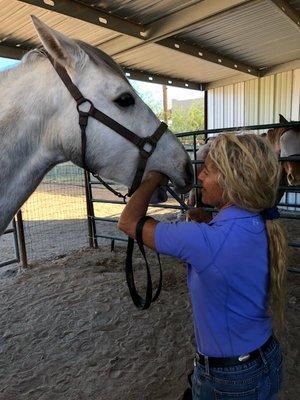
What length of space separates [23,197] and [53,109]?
42cm

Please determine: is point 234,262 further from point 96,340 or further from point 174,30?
point 174,30

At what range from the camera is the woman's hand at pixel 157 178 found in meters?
1.42

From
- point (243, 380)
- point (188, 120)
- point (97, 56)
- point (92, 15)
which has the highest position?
point (188, 120)

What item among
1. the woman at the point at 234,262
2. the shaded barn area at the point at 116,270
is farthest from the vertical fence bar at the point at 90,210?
the woman at the point at 234,262

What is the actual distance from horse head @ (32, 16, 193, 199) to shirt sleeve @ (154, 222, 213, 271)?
1.76 feet

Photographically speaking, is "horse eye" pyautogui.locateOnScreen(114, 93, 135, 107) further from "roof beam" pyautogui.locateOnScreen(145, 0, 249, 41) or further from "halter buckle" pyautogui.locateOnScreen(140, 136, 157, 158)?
"roof beam" pyautogui.locateOnScreen(145, 0, 249, 41)

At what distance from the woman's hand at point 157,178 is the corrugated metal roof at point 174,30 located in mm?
2805

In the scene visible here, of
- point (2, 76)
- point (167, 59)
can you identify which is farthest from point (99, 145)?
point (167, 59)

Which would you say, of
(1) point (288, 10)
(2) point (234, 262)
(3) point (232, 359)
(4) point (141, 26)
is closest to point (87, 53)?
(2) point (234, 262)

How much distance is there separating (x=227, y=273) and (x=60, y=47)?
3.61 ft

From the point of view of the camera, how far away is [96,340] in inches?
109

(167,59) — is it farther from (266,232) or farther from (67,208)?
(266,232)

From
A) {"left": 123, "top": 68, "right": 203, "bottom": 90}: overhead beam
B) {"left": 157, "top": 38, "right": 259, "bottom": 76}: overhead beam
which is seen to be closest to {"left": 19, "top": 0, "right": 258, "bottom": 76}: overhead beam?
{"left": 157, "top": 38, "right": 259, "bottom": 76}: overhead beam

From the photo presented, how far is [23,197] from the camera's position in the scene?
150 centimetres
